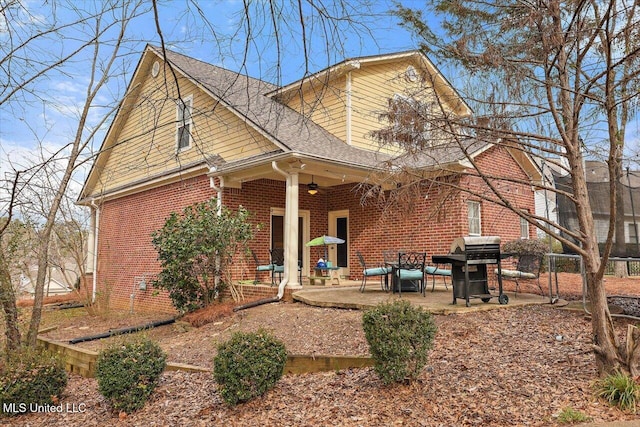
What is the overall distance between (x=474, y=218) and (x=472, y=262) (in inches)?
187

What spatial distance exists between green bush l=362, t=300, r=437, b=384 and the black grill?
3.11 metres

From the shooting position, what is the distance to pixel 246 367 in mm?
4117

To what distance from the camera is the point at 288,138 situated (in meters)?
10.2

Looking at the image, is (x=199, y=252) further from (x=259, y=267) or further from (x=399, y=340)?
(x=399, y=340)

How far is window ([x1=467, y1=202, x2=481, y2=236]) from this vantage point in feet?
37.1

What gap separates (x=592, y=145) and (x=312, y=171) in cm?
637

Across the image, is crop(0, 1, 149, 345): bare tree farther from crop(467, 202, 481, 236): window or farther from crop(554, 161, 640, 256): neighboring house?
crop(467, 202, 481, 236): window

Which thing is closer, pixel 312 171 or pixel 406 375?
pixel 406 375

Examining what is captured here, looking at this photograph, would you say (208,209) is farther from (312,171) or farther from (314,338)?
(314,338)

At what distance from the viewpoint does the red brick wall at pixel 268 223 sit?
11.1 meters

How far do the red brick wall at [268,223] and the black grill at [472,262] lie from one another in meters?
2.90

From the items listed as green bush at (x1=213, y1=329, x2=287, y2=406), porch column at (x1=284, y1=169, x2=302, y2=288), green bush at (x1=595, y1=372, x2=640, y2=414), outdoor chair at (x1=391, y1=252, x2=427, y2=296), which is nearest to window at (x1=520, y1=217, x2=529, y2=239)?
outdoor chair at (x1=391, y1=252, x2=427, y2=296)

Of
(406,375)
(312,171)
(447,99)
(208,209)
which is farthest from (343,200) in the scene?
(406,375)

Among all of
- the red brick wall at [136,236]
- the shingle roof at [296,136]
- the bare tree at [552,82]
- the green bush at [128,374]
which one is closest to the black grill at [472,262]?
the bare tree at [552,82]
